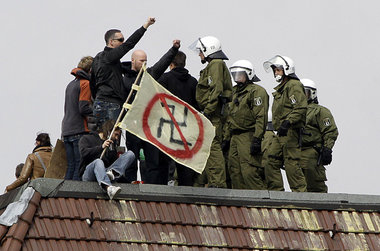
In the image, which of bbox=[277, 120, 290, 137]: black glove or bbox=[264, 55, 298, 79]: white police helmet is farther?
bbox=[264, 55, 298, 79]: white police helmet

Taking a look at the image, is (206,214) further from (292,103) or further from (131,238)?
(292,103)

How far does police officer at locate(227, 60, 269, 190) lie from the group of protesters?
0.05 ft

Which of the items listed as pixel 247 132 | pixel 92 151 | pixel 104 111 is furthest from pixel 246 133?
pixel 92 151

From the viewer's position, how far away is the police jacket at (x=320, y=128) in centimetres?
2402

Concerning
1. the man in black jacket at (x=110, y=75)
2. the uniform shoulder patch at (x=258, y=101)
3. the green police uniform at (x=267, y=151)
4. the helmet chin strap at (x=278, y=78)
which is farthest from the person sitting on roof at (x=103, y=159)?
the helmet chin strap at (x=278, y=78)

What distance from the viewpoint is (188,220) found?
19.4 m

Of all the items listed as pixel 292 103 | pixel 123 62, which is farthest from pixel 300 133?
pixel 123 62

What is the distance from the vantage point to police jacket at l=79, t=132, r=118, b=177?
1934 cm

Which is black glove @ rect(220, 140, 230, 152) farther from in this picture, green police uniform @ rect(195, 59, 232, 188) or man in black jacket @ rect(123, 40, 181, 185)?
man in black jacket @ rect(123, 40, 181, 185)

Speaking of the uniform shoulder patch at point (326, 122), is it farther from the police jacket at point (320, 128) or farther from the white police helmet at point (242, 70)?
the white police helmet at point (242, 70)

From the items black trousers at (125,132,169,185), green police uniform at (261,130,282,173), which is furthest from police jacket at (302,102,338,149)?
black trousers at (125,132,169,185)

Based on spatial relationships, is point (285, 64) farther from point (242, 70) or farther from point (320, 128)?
point (320, 128)

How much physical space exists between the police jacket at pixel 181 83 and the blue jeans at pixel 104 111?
1.43m

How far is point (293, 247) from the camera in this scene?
1947 cm
